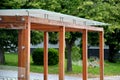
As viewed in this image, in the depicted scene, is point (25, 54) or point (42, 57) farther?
point (42, 57)

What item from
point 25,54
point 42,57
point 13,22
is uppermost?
point 13,22

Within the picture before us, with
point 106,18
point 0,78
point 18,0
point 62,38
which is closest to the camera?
point 0,78

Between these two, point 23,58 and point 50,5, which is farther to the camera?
point 50,5

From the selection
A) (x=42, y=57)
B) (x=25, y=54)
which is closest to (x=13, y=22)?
(x=25, y=54)

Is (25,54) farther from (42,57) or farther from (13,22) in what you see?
(42,57)

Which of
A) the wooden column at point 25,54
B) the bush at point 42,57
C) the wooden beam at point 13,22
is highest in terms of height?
the wooden beam at point 13,22

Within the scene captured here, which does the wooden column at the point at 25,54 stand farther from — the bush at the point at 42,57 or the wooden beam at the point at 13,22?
the bush at the point at 42,57

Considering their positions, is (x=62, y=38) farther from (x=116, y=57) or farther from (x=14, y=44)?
(x=116, y=57)

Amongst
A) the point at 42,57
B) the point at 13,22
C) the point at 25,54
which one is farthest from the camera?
the point at 42,57

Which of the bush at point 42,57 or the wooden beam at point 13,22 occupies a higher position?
the wooden beam at point 13,22

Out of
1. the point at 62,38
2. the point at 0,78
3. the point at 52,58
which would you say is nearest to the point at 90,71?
the point at 52,58

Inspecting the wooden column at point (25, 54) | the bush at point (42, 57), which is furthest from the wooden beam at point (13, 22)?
the bush at point (42, 57)

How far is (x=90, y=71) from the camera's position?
25750 millimetres

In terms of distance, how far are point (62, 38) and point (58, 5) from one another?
1028 cm
